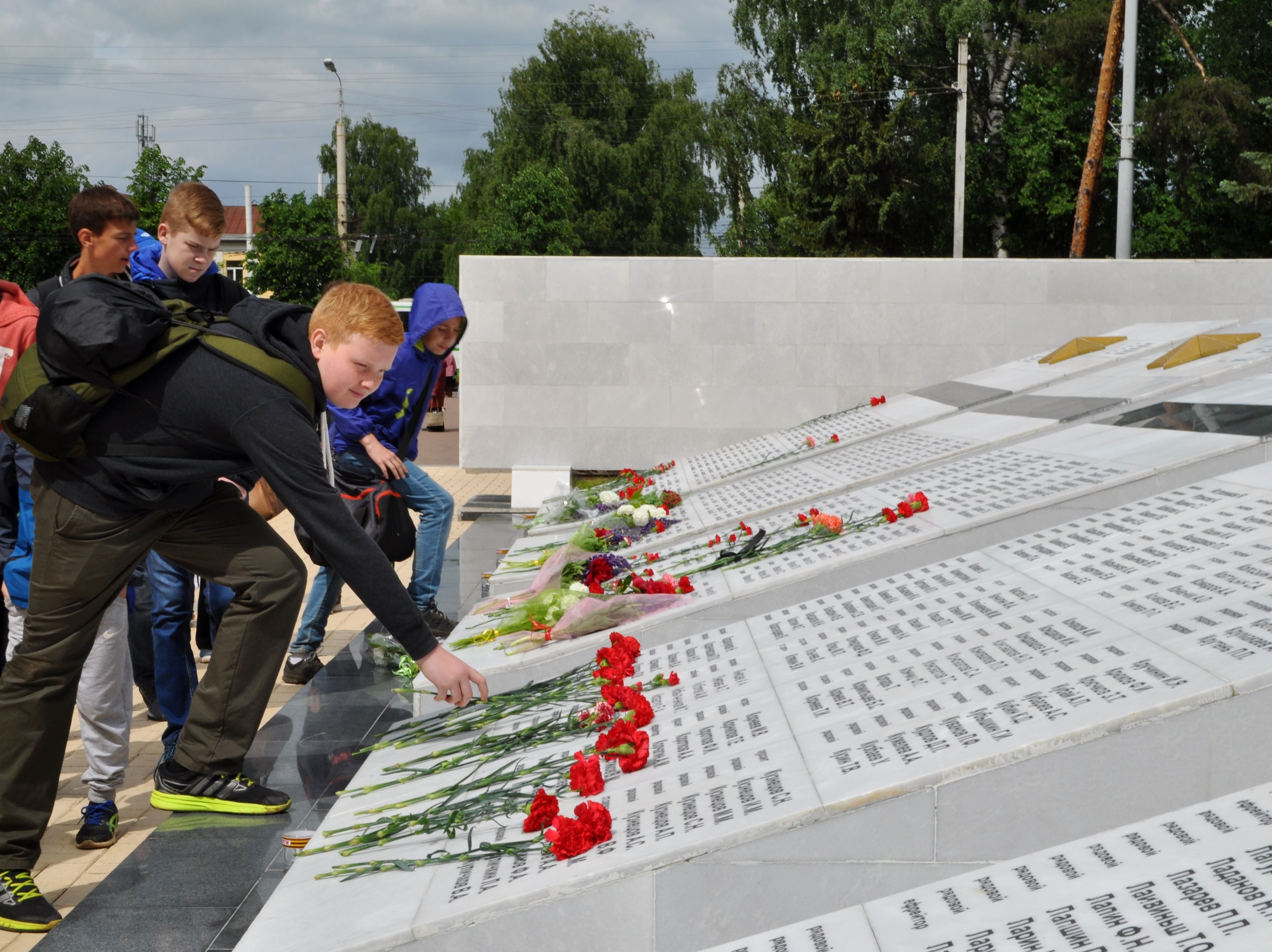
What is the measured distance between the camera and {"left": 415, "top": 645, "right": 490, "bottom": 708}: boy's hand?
98.1 inches

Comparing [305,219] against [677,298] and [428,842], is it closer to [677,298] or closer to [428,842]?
[677,298]

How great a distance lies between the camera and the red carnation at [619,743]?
225 centimetres

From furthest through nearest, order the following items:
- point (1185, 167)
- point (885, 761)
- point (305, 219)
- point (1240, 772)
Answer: point (305, 219), point (1185, 167), point (885, 761), point (1240, 772)

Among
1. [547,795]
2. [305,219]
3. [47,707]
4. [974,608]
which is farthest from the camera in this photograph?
[305,219]

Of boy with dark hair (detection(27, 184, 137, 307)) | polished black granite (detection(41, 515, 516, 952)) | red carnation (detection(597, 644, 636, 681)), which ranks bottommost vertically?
polished black granite (detection(41, 515, 516, 952))

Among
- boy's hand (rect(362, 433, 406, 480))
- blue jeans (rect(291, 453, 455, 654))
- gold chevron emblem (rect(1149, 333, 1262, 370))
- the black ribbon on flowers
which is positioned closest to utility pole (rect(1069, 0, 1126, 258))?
gold chevron emblem (rect(1149, 333, 1262, 370))

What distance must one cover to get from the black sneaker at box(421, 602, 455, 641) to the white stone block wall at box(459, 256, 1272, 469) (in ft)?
13.4

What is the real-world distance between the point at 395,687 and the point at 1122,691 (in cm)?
316

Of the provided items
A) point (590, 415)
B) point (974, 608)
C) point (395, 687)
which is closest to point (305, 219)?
point (590, 415)

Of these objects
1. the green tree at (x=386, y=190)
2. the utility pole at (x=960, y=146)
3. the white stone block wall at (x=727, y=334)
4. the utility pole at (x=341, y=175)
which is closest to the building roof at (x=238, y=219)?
the green tree at (x=386, y=190)

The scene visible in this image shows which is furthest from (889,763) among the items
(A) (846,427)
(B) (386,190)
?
(B) (386,190)

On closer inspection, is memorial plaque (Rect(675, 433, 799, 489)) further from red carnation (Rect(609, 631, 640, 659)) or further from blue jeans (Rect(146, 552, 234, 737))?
red carnation (Rect(609, 631, 640, 659))

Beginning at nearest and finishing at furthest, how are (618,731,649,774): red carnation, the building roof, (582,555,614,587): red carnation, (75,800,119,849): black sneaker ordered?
1. (618,731,649,774): red carnation
2. (75,800,119,849): black sneaker
3. (582,555,614,587): red carnation
4. the building roof

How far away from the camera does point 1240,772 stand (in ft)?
5.65
